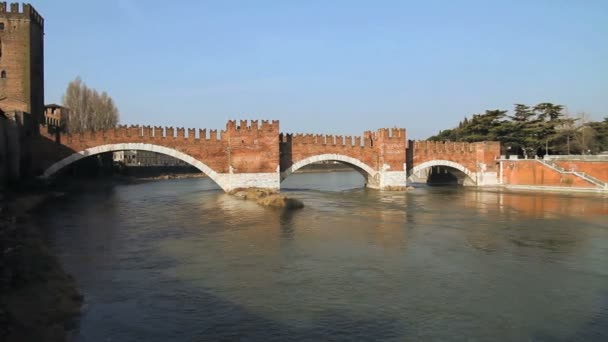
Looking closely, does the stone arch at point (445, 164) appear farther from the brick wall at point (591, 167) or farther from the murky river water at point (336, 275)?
the murky river water at point (336, 275)

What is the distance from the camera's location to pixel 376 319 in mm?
6508

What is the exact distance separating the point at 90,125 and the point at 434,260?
34789mm

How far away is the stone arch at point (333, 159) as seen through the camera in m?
26.0

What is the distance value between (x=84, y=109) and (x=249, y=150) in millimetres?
20758

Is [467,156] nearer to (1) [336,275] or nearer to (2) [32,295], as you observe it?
(1) [336,275]

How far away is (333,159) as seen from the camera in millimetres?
27141

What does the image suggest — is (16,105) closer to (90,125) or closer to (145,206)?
(145,206)

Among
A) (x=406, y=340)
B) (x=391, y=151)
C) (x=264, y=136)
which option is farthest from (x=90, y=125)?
(x=406, y=340)

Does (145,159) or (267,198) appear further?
(145,159)

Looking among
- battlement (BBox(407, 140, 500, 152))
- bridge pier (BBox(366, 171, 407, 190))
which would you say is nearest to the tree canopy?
battlement (BBox(407, 140, 500, 152))

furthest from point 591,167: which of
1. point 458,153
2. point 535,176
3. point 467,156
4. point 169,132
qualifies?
point 169,132

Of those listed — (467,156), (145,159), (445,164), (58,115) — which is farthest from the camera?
(145,159)

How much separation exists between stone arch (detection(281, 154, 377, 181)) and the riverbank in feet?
58.2

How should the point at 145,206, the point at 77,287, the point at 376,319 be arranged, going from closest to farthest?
1. the point at 376,319
2. the point at 77,287
3. the point at 145,206
